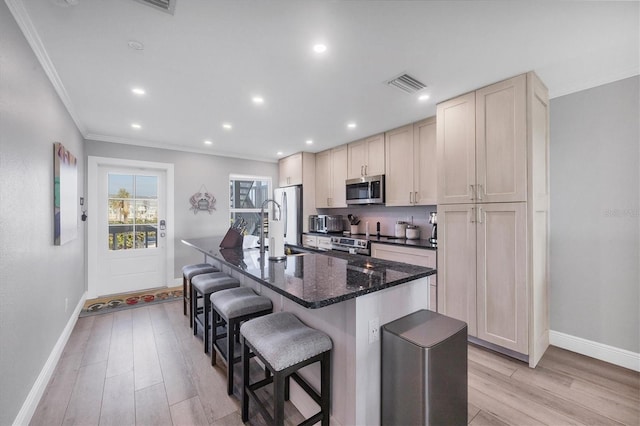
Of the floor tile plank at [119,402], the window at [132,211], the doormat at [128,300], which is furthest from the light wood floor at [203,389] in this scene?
the window at [132,211]

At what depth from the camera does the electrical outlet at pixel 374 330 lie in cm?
135

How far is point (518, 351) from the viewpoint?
2.28 metres

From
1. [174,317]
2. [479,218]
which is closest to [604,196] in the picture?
[479,218]

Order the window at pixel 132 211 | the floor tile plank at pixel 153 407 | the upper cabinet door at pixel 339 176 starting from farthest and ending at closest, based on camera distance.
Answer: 1. the upper cabinet door at pixel 339 176
2. the window at pixel 132 211
3. the floor tile plank at pixel 153 407

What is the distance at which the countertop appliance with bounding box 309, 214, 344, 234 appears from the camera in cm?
469

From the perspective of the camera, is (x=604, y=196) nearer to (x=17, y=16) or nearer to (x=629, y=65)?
(x=629, y=65)

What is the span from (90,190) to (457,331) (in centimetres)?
479

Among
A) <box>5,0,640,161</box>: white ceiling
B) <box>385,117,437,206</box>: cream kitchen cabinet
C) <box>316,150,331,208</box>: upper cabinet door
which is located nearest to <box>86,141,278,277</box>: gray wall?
<box>5,0,640,161</box>: white ceiling

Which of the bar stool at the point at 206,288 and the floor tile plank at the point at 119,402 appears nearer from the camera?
the floor tile plank at the point at 119,402

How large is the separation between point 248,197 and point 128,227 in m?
2.09

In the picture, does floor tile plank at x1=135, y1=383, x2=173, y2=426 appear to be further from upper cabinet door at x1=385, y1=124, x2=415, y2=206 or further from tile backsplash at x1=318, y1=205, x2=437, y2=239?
tile backsplash at x1=318, y1=205, x2=437, y2=239

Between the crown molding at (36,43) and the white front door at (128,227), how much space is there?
1.61 metres

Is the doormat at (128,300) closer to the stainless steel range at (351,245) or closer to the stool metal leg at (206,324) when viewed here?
the stool metal leg at (206,324)

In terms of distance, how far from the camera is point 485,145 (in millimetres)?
2465
